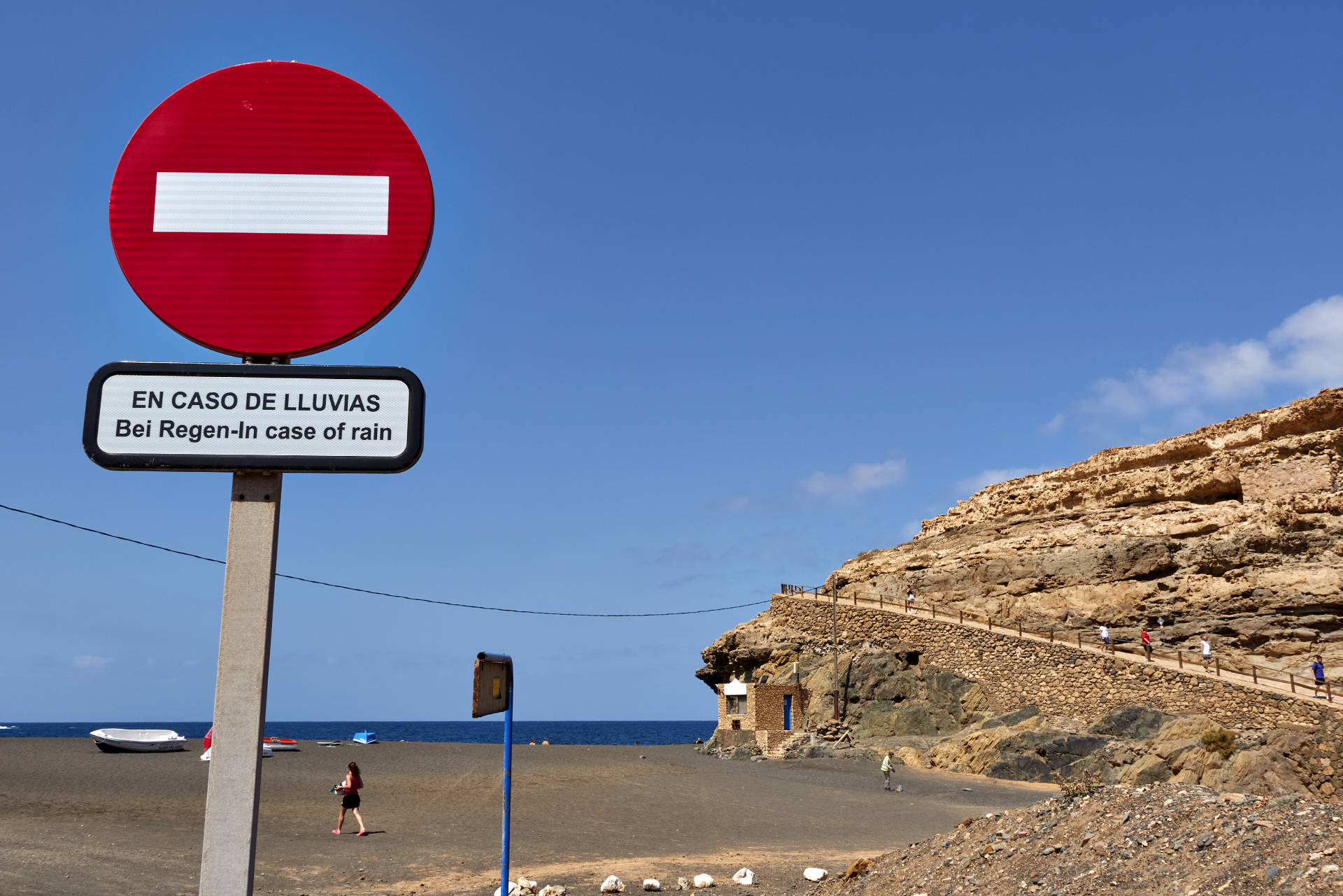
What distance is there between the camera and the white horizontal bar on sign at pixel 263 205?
2883mm

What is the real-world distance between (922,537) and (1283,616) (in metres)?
24.0

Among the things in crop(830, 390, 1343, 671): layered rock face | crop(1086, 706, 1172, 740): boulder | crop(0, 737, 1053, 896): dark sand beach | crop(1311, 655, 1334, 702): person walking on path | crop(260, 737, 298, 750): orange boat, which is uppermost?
crop(830, 390, 1343, 671): layered rock face

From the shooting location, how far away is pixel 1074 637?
36375mm

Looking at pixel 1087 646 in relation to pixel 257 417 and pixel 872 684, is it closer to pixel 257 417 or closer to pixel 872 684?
pixel 872 684

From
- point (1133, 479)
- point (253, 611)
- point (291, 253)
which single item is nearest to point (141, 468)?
point (253, 611)

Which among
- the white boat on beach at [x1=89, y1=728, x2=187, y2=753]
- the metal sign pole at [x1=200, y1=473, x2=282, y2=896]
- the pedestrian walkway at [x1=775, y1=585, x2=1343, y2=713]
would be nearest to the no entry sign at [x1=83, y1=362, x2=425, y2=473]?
the metal sign pole at [x1=200, y1=473, x2=282, y2=896]

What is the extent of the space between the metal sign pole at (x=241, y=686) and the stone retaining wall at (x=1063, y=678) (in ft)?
97.2

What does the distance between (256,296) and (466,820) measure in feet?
62.8

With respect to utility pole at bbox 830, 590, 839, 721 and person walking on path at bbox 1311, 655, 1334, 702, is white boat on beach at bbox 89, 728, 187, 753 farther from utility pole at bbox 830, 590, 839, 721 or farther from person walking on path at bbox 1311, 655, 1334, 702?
person walking on path at bbox 1311, 655, 1334, 702

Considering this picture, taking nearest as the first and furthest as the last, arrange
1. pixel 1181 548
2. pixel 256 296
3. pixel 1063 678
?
1. pixel 256 296
2. pixel 1063 678
3. pixel 1181 548

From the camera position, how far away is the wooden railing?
3005cm

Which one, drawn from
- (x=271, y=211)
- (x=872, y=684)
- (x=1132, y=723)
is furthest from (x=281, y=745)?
(x=271, y=211)

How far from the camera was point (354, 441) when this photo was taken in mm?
2791

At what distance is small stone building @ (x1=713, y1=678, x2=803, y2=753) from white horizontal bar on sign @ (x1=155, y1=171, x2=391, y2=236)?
3712 centimetres
